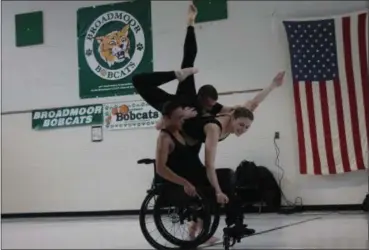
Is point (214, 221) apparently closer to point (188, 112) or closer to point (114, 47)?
point (188, 112)

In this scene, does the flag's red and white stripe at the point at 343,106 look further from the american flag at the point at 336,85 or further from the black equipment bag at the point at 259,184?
the black equipment bag at the point at 259,184

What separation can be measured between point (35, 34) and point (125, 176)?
6.59 feet

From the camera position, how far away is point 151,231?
2656 millimetres

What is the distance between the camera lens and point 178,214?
2.45 metres

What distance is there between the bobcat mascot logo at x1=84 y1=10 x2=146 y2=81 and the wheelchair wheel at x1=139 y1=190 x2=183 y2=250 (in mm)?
751

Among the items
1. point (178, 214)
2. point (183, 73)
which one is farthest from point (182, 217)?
point (183, 73)

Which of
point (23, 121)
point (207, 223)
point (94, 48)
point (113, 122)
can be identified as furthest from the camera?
point (23, 121)

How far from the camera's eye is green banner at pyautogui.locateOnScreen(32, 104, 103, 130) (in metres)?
4.69

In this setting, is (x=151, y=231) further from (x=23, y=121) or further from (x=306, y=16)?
(x=306, y=16)

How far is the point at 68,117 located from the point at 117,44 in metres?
2.71

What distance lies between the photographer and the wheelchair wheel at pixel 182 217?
2.32 metres

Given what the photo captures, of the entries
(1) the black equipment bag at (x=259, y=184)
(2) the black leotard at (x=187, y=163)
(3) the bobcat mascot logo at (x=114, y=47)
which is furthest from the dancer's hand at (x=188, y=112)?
(1) the black equipment bag at (x=259, y=184)

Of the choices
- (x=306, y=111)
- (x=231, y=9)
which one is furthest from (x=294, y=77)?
(x=231, y=9)

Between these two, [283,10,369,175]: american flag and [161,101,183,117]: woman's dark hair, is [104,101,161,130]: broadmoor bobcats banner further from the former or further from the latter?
[283,10,369,175]: american flag
